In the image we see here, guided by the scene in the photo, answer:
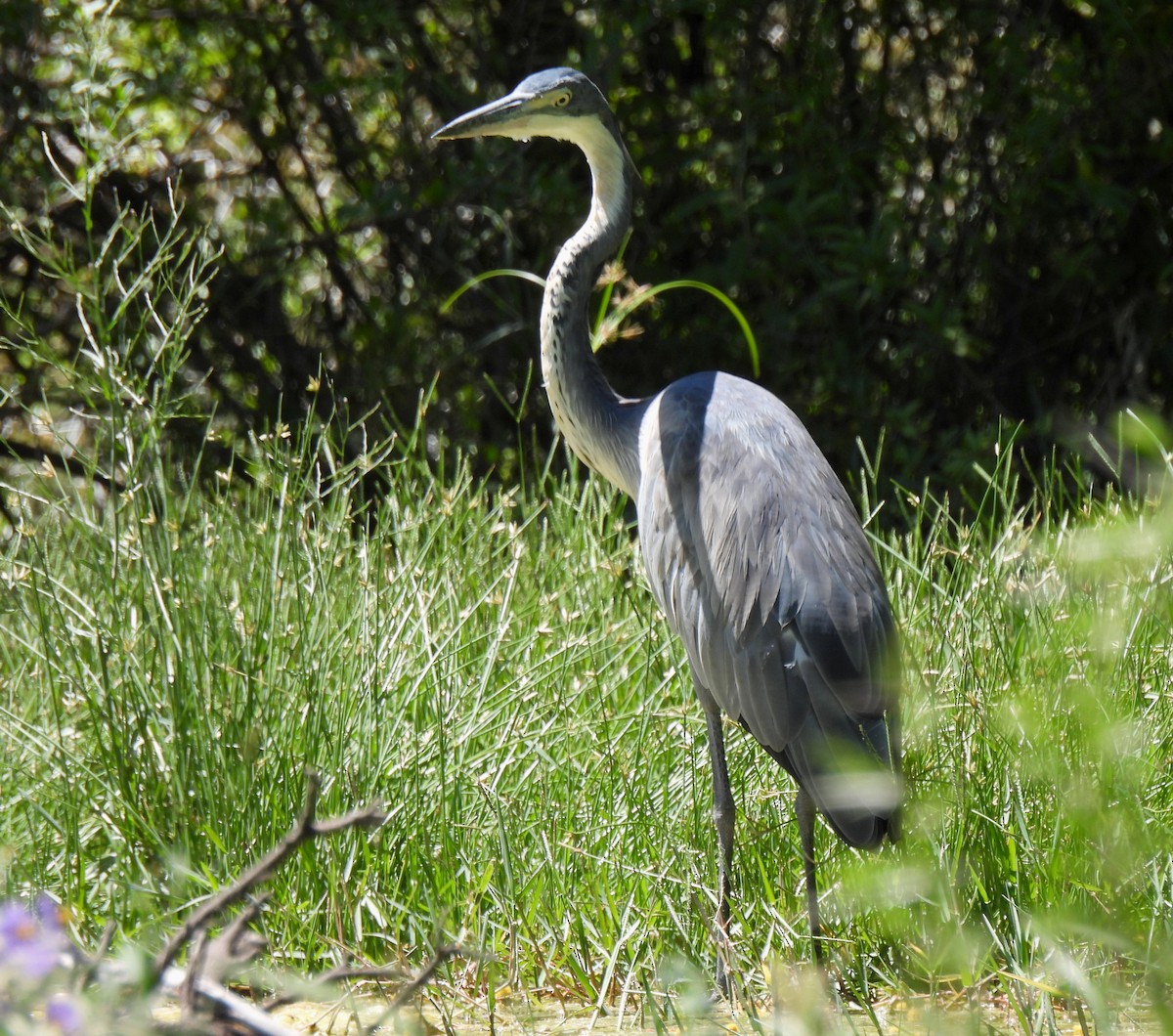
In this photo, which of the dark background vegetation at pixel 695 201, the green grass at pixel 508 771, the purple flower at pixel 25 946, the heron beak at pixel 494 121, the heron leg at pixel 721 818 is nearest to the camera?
the purple flower at pixel 25 946

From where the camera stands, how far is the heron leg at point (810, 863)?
2.76 metres

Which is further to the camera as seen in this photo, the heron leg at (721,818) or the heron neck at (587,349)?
the heron neck at (587,349)

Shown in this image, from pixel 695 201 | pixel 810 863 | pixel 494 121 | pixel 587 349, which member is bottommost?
pixel 810 863

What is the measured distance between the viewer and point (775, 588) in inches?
114

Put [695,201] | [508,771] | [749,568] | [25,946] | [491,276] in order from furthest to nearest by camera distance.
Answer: [695,201], [491,276], [508,771], [749,568], [25,946]

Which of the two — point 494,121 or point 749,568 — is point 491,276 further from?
point 749,568

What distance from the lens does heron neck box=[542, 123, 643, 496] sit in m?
3.55

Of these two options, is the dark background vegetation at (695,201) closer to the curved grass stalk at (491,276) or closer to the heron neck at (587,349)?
the curved grass stalk at (491,276)

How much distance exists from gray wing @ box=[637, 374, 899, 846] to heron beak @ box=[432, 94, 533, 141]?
0.80 metres

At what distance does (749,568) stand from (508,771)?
0.77 m

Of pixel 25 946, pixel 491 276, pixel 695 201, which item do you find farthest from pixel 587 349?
pixel 25 946

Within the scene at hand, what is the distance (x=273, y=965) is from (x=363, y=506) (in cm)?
145

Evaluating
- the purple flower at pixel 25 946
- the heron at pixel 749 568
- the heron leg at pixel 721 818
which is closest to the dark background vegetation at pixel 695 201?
the heron at pixel 749 568

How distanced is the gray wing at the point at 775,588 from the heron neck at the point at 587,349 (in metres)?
0.21
